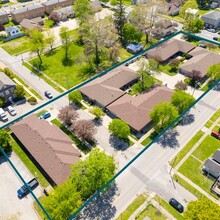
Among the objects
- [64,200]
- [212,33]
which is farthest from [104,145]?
[212,33]

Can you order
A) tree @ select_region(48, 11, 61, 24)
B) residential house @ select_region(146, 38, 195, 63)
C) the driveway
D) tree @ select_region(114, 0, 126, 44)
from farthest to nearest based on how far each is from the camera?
tree @ select_region(48, 11, 61, 24) → tree @ select_region(114, 0, 126, 44) → residential house @ select_region(146, 38, 195, 63) → the driveway

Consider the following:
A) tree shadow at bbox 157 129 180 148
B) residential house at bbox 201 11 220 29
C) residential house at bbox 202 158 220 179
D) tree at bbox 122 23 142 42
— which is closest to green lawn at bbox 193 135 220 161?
residential house at bbox 202 158 220 179

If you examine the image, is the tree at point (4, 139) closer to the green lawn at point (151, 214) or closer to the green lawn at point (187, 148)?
the green lawn at point (151, 214)

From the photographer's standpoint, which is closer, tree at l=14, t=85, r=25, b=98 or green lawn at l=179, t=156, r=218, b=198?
green lawn at l=179, t=156, r=218, b=198

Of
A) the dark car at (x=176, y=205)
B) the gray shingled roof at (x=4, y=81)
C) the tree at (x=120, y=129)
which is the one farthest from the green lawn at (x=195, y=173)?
the gray shingled roof at (x=4, y=81)

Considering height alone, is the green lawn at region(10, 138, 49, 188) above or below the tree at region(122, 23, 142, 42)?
below

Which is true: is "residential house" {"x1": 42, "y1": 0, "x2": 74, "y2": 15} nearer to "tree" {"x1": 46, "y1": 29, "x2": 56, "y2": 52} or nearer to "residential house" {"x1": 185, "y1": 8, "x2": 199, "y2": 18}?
"tree" {"x1": 46, "y1": 29, "x2": 56, "y2": 52}

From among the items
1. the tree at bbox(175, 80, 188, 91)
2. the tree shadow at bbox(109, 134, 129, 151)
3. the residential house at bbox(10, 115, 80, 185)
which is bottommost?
the tree shadow at bbox(109, 134, 129, 151)

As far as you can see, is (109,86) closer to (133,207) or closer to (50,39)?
(50,39)
